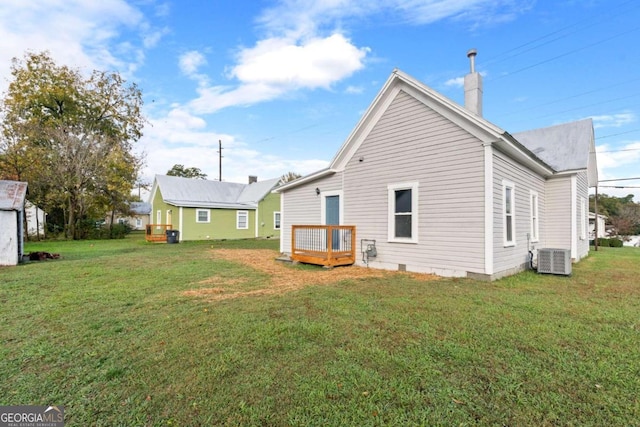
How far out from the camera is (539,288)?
6.00m

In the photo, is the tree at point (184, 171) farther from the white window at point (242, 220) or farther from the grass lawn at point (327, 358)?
the grass lawn at point (327, 358)

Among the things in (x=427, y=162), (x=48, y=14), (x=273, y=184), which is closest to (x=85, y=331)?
(x=427, y=162)

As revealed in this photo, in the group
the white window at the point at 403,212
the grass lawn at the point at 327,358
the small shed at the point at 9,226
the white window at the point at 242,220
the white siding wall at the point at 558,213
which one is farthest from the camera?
the white window at the point at 242,220

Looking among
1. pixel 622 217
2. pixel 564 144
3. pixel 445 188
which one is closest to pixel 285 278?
pixel 445 188

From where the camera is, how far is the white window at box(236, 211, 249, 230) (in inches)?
921

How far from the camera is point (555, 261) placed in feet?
24.3

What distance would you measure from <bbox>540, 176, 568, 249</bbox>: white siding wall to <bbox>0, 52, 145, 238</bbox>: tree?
25.0 m

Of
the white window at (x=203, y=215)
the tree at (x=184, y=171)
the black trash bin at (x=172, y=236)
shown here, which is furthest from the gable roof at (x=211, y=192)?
the tree at (x=184, y=171)

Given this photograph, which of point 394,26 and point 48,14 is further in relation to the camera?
point 394,26

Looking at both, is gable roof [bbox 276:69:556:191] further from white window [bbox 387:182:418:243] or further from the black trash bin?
the black trash bin

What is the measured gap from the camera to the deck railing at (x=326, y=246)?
863 cm

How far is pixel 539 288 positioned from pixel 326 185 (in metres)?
6.62

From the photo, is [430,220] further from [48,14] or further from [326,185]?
[48,14]

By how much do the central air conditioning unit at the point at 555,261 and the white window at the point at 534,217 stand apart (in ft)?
5.58
